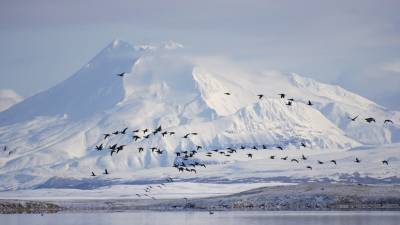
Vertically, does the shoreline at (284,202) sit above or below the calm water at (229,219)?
above

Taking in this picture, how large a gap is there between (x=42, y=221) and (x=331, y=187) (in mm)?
50783

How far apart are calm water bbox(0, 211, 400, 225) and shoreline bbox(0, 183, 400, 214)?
1464cm

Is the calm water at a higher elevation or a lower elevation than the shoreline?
lower

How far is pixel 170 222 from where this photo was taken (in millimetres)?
112250

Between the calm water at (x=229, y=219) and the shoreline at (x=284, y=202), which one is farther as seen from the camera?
the shoreline at (x=284, y=202)

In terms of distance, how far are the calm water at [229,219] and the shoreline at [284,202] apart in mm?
14643

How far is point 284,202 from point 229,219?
3041 cm

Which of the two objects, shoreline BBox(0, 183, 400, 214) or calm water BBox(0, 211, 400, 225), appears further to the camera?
shoreline BBox(0, 183, 400, 214)

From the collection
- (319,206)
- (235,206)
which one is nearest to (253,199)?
(235,206)

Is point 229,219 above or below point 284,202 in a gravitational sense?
below

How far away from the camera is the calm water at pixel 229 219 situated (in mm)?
107188

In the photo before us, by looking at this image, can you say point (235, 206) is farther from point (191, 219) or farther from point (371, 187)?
point (191, 219)

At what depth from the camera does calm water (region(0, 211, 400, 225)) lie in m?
107

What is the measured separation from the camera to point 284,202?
144875 mm
